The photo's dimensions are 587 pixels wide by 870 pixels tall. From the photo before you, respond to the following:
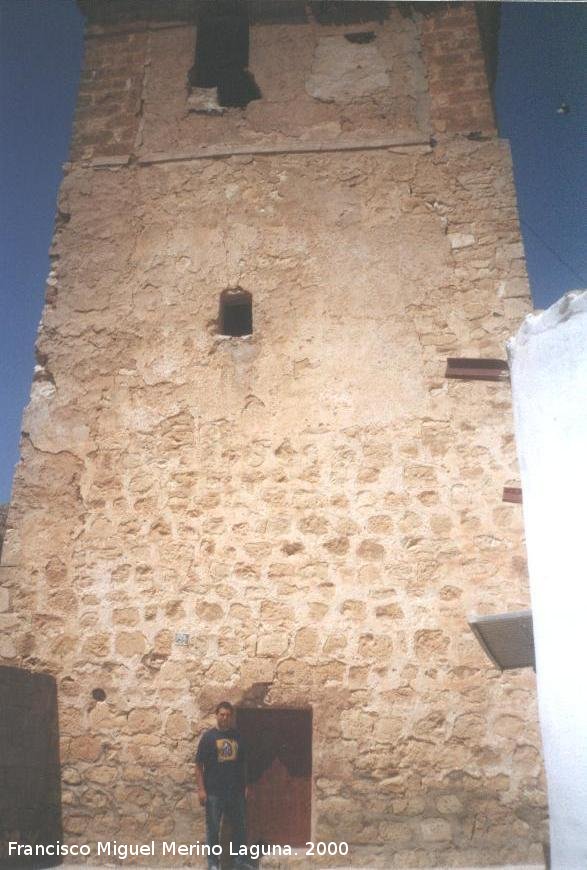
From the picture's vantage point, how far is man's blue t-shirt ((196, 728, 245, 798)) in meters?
3.84

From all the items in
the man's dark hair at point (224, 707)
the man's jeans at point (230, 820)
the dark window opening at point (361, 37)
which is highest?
the dark window opening at point (361, 37)

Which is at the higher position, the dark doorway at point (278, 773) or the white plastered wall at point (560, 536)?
the white plastered wall at point (560, 536)

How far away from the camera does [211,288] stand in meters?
5.35

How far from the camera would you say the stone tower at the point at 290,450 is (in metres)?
4.05

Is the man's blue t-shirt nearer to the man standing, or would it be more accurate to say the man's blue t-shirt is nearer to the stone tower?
the man standing

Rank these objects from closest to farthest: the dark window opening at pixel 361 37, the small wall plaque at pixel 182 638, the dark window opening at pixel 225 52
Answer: the small wall plaque at pixel 182 638 → the dark window opening at pixel 361 37 → the dark window opening at pixel 225 52

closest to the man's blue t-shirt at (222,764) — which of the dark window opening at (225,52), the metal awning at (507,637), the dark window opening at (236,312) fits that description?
the metal awning at (507,637)

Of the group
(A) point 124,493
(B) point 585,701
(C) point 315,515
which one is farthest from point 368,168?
(B) point 585,701

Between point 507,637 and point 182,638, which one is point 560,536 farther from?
point 182,638

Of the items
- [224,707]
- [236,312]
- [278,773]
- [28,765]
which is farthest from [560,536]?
[236,312]

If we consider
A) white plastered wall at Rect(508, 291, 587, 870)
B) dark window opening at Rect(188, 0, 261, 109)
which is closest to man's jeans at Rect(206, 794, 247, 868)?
white plastered wall at Rect(508, 291, 587, 870)

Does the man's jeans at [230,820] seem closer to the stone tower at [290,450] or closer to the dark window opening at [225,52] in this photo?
the stone tower at [290,450]

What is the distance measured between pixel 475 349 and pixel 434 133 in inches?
87.8

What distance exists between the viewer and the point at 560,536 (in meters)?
2.34
